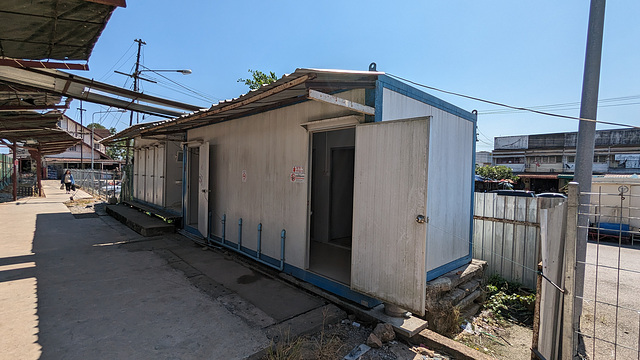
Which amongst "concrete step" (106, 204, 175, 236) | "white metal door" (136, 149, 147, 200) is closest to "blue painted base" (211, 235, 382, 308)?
"concrete step" (106, 204, 175, 236)

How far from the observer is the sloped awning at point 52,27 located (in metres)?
2.58

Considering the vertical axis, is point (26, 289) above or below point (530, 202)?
below

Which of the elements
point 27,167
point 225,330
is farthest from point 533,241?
point 27,167

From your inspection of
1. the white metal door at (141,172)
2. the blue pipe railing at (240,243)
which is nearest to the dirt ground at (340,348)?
the blue pipe railing at (240,243)

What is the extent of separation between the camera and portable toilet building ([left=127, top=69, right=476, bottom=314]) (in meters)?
3.05

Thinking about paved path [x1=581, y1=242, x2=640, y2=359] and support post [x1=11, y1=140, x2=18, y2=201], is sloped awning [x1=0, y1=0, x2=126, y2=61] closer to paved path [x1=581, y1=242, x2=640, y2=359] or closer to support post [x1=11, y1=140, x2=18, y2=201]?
paved path [x1=581, y1=242, x2=640, y2=359]

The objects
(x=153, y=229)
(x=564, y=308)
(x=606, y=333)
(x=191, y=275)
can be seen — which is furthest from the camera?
(x=153, y=229)

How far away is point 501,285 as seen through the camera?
18.2 ft

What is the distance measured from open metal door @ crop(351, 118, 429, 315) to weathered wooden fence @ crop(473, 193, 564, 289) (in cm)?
365

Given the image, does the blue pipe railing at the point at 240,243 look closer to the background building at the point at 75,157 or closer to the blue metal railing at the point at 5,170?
the blue metal railing at the point at 5,170

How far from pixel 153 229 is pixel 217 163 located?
2.55 m

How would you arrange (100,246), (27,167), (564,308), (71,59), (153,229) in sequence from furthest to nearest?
1. (27,167)
2. (153,229)
3. (100,246)
4. (71,59)
5. (564,308)

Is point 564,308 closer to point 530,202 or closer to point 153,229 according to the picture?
point 530,202

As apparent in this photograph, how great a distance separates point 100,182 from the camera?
1570 cm
